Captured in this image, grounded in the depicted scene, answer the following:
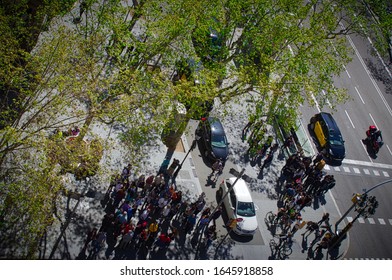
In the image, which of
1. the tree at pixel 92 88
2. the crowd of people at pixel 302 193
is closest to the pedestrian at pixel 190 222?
the tree at pixel 92 88

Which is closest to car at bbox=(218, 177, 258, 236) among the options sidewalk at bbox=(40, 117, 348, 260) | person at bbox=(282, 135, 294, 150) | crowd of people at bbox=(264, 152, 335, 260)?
sidewalk at bbox=(40, 117, 348, 260)

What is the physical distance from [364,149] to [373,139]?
4.01 feet

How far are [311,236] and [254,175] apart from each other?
571cm

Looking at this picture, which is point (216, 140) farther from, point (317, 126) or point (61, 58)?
point (61, 58)

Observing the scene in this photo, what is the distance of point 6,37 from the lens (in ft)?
67.8

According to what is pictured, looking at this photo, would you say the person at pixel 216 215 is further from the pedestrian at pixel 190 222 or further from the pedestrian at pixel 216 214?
the pedestrian at pixel 190 222

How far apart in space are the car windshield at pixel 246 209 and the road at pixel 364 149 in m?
7.39

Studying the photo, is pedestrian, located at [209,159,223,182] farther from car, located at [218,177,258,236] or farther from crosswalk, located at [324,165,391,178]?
crosswalk, located at [324,165,391,178]

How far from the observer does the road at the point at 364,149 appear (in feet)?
101

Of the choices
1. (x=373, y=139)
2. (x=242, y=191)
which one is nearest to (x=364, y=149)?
(x=373, y=139)

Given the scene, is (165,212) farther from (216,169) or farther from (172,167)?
(216,169)

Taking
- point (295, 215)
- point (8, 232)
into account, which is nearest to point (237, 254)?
point (295, 215)

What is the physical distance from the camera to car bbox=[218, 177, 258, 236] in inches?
1044

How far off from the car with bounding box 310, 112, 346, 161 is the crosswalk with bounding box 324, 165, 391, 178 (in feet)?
2.69
